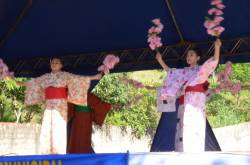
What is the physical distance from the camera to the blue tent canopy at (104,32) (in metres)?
5.62

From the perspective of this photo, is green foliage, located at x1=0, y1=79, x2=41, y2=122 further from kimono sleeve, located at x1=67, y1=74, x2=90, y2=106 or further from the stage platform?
the stage platform

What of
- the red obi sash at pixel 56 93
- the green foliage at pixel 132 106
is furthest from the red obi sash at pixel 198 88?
the green foliage at pixel 132 106

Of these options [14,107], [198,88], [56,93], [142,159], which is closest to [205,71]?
[198,88]

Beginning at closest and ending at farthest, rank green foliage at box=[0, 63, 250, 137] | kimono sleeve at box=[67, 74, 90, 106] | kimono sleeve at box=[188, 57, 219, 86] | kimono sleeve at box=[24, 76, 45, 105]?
kimono sleeve at box=[188, 57, 219, 86] < kimono sleeve at box=[67, 74, 90, 106] < kimono sleeve at box=[24, 76, 45, 105] < green foliage at box=[0, 63, 250, 137]

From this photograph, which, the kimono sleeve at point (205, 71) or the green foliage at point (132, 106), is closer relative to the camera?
the kimono sleeve at point (205, 71)

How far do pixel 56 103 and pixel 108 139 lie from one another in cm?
572

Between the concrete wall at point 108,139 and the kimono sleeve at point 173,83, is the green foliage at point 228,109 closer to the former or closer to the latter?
the concrete wall at point 108,139

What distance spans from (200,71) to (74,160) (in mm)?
1520

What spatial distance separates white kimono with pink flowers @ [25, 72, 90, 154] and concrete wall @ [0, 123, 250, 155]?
3.13 metres

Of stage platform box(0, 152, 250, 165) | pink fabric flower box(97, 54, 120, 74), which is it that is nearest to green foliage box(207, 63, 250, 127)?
pink fabric flower box(97, 54, 120, 74)

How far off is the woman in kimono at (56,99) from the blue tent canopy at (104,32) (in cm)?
98

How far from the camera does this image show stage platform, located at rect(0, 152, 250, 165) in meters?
3.46

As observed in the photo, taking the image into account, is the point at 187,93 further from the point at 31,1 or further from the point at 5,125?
the point at 5,125

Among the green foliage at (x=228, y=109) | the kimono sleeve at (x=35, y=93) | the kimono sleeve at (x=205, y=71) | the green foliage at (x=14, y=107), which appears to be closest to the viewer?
the kimono sleeve at (x=205, y=71)
